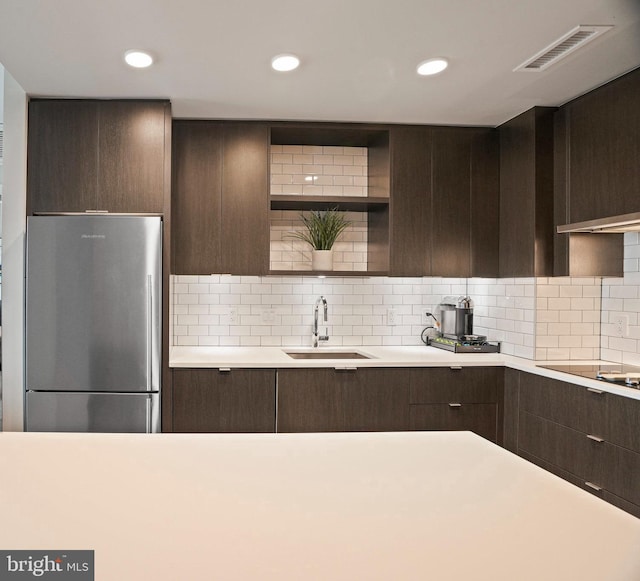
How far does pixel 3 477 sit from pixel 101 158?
8.30 feet

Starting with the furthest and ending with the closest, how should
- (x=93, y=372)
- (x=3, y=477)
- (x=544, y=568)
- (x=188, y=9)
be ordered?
1. (x=93, y=372)
2. (x=188, y=9)
3. (x=3, y=477)
4. (x=544, y=568)

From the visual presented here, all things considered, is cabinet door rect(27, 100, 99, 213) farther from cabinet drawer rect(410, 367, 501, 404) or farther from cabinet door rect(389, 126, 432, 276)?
cabinet drawer rect(410, 367, 501, 404)

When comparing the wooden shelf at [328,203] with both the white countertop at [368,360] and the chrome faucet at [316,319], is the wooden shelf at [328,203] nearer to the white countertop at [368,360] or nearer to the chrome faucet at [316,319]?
the chrome faucet at [316,319]

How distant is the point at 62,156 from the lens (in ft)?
10.5

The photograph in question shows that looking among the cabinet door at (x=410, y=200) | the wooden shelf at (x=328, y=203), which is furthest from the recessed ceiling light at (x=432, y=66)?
the wooden shelf at (x=328, y=203)

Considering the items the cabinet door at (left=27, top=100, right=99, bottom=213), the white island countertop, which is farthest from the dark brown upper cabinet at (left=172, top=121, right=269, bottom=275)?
the white island countertop

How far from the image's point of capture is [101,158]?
127 inches

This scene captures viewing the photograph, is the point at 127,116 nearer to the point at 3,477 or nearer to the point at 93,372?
the point at 93,372

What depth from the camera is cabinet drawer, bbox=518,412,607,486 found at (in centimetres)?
262

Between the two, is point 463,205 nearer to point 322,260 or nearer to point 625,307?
point 322,260

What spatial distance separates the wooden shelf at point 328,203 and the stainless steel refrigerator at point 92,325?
0.92 metres

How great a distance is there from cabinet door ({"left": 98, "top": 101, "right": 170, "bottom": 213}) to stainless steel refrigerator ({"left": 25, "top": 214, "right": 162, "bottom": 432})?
159 mm

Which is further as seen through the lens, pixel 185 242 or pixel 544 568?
pixel 185 242

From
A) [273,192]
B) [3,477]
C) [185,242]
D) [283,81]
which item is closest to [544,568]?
[3,477]
